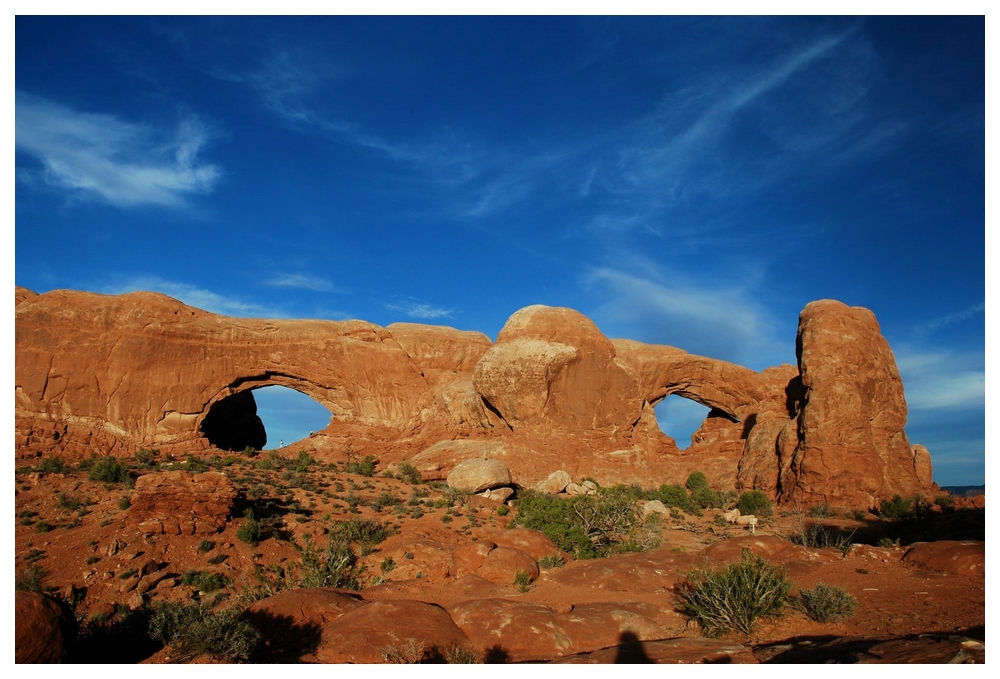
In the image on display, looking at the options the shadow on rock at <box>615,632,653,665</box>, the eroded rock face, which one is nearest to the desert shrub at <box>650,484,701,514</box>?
the shadow on rock at <box>615,632,653,665</box>

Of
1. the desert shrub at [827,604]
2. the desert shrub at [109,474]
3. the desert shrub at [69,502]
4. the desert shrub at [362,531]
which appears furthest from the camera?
the desert shrub at [109,474]

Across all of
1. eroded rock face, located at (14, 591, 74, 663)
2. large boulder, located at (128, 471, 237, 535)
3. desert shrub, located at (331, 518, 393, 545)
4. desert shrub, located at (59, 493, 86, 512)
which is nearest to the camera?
eroded rock face, located at (14, 591, 74, 663)

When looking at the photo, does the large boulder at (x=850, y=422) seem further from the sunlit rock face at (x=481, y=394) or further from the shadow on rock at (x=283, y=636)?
the shadow on rock at (x=283, y=636)

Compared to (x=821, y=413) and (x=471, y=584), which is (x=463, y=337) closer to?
(x=821, y=413)

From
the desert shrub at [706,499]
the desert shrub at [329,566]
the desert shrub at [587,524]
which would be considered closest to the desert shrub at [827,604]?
the desert shrub at [587,524]

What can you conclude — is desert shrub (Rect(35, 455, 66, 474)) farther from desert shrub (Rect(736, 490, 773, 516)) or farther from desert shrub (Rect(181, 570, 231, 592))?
desert shrub (Rect(736, 490, 773, 516))

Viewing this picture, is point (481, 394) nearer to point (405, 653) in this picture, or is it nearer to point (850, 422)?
point (850, 422)
